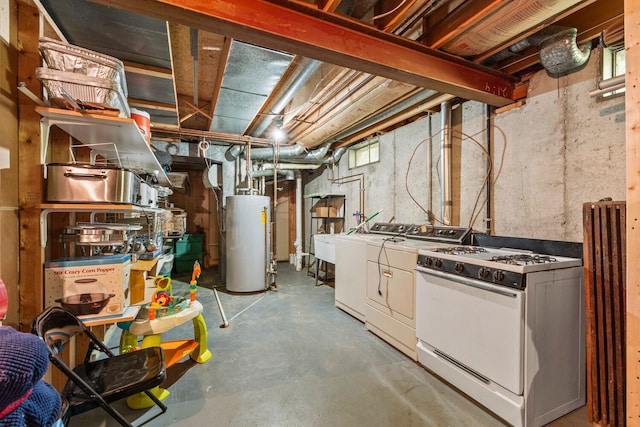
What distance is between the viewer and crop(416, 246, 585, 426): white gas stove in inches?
61.0

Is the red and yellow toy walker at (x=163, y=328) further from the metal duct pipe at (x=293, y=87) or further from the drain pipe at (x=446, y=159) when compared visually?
the drain pipe at (x=446, y=159)

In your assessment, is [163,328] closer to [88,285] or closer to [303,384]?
[88,285]

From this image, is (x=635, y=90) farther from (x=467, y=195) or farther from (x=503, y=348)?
(x=467, y=195)

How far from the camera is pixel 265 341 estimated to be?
2.62m

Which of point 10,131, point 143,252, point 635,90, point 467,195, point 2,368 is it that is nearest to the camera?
point 2,368

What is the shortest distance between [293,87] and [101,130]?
67.5 inches

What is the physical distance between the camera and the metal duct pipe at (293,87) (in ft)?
7.53

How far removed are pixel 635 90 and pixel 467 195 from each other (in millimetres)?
1860

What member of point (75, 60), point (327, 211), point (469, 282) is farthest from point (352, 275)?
point (75, 60)

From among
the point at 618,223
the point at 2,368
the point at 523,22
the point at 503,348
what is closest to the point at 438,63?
the point at 523,22

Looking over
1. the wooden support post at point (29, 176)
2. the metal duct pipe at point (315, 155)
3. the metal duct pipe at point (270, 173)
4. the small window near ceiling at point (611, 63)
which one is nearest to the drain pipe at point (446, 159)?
the small window near ceiling at point (611, 63)

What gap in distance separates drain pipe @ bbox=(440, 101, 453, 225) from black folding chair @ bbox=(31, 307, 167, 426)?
281cm

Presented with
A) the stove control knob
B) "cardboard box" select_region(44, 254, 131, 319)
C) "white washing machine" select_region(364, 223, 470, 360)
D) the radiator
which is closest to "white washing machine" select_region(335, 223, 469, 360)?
"white washing machine" select_region(364, 223, 470, 360)

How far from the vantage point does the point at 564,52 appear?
1.87 metres
